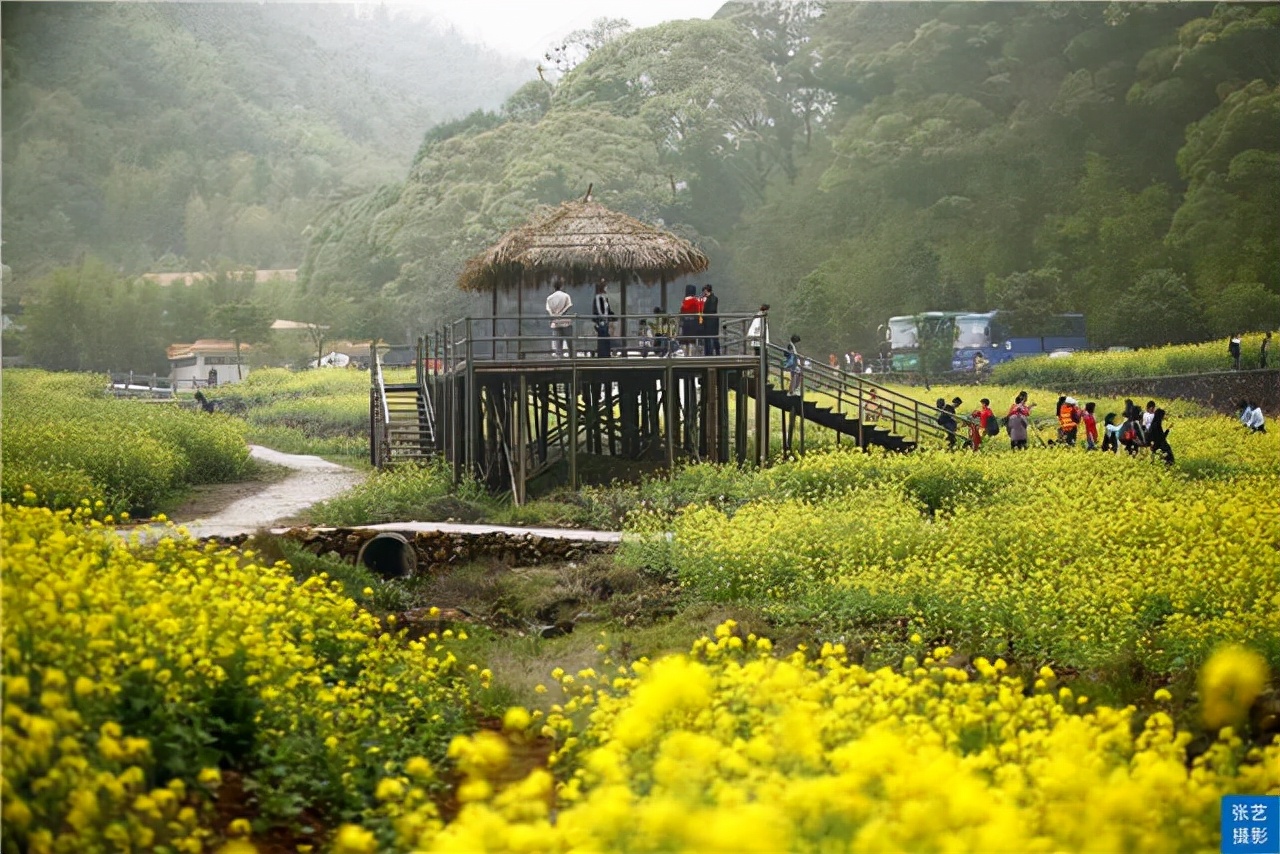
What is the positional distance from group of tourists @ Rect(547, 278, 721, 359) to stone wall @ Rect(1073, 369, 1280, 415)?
8.18 m

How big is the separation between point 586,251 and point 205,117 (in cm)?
3892

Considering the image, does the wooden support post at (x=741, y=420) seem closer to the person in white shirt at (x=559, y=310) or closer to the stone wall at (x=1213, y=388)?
the person in white shirt at (x=559, y=310)

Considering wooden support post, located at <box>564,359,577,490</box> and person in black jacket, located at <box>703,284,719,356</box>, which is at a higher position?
person in black jacket, located at <box>703,284,719,356</box>

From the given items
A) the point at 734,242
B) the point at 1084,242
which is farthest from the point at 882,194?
the point at 1084,242

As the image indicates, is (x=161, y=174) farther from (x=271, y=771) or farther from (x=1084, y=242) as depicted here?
(x=271, y=771)

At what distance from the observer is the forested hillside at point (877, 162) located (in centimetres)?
3481

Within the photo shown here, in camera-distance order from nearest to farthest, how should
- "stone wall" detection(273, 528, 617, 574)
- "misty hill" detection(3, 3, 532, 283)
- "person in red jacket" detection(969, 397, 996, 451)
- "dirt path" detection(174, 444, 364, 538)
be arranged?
"stone wall" detection(273, 528, 617, 574) < "dirt path" detection(174, 444, 364, 538) < "person in red jacket" detection(969, 397, 996, 451) < "misty hill" detection(3, 3, 532, 283)

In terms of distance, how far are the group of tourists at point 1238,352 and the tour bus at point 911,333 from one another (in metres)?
9.70

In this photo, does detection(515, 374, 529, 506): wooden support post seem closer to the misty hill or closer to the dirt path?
the dirt path

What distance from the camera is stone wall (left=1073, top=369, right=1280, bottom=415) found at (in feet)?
78.7

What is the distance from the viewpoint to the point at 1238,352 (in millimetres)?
25078

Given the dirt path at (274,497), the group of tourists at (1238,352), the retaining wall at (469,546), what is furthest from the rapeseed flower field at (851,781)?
the group of tourists at (1238,352)

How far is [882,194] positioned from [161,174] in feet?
78.0

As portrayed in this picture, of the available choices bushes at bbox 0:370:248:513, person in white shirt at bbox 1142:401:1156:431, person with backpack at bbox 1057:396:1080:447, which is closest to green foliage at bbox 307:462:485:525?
bushes at bbox 0:370:248:513
